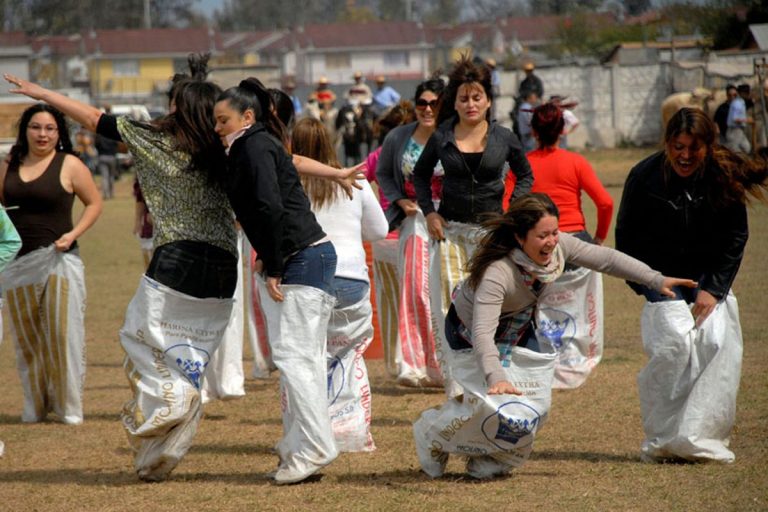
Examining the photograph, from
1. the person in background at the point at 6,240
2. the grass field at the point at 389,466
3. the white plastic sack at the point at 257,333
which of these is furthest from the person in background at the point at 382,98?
the person in background at the point at 6,240

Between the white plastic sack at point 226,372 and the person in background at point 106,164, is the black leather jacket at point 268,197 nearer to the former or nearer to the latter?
the white plastic sack at point 226,372

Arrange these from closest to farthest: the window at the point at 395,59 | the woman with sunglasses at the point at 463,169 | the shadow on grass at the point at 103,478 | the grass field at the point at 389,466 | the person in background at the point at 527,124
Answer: the grass field at the point at 389,466 < the shadow on grass at the point at 103,478 < the woman with sunglasses at the point at 463,169 < the person in background at the point at 527,124 < the window at the point at 395,59

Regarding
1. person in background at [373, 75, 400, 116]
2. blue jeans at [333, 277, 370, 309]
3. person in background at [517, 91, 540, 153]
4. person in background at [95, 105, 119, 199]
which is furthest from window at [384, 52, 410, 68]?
blue jeans at [333, 277, 370, 309]

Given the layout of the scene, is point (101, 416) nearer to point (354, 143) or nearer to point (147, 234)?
point (147, 234)

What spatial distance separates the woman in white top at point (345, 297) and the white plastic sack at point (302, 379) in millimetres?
829

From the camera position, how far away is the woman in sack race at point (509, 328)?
5.90m

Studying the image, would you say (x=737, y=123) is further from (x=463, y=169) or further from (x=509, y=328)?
(x=509, y=328)

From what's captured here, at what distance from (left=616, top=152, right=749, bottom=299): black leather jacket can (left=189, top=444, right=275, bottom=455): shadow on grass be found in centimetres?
223

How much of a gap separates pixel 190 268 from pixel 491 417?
5.14ft

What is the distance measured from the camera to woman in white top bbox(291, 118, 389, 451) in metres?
7.06

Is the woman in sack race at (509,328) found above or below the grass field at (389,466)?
above

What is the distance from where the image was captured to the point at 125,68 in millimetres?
Answer: 100312

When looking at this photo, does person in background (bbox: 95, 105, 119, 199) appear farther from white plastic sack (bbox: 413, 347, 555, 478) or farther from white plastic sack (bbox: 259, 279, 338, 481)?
white plastic sack (bbox: 413, 347, 555, 478)

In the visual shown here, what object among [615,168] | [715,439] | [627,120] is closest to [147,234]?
[715,439]
